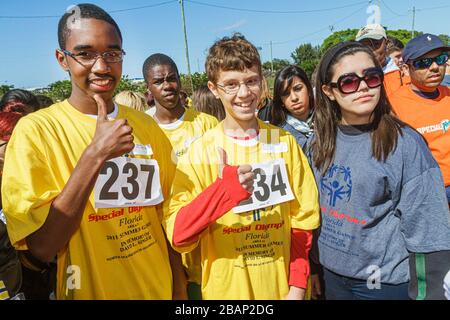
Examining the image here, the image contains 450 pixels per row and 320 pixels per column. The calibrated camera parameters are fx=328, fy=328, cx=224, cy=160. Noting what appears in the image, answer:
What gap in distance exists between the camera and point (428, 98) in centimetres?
290

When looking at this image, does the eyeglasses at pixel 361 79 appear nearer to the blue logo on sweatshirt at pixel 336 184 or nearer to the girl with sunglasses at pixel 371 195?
the girl with sunglasses at pixel 371 195

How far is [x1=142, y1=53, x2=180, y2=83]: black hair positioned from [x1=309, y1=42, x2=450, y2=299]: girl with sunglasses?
2.26 m

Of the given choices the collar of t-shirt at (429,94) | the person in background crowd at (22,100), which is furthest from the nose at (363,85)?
the person in background crowd at (22,100)

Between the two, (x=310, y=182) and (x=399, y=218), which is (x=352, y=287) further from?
(x=310, y=182)

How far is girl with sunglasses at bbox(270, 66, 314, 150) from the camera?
358cm

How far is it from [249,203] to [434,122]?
1.96 m

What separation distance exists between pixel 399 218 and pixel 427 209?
0.57ft

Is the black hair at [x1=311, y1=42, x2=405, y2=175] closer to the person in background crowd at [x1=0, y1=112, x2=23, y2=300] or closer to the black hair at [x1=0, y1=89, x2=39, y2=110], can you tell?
the person in background crowd at [x1=0, y1=112, x2=23, y2=300]

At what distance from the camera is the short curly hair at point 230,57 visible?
1.98m

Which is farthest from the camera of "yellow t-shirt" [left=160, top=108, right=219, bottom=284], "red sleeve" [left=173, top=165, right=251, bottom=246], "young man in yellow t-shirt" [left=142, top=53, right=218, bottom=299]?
"young man in yellow t-shirt" [left=142, top=53, right=218, bottom=299]

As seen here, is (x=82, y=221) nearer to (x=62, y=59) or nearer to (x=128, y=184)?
(x=128, y=184)

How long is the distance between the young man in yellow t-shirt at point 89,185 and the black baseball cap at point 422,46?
100.0 inches

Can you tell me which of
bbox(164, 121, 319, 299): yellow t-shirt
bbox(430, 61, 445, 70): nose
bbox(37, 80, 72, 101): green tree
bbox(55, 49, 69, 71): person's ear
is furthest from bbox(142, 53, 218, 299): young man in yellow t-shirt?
bbox(37, 80, 72, 101): green tree

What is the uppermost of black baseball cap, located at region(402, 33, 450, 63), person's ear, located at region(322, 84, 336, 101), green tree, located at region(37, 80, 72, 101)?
green tree, located at region(37, 80, 72, 101)
